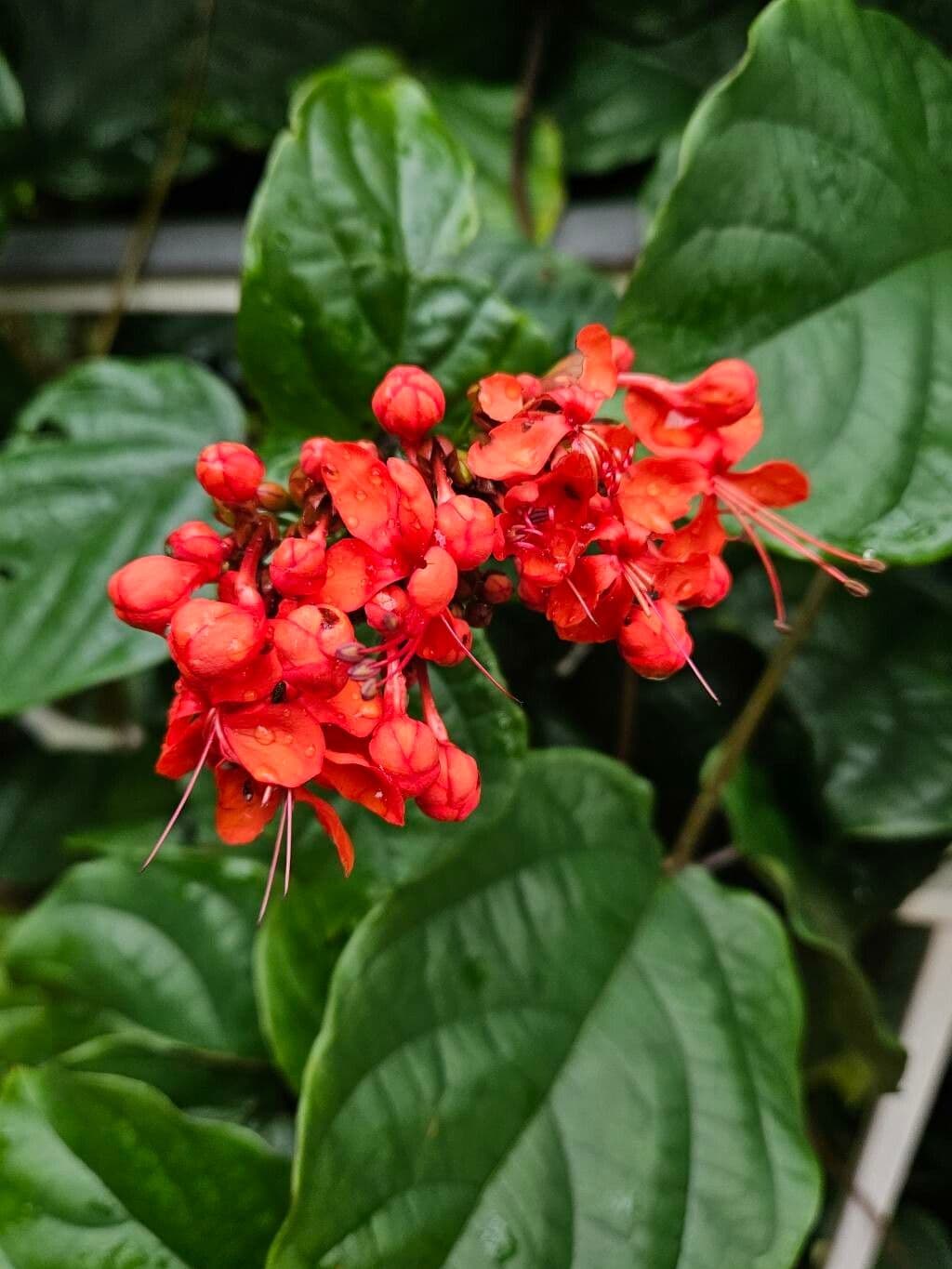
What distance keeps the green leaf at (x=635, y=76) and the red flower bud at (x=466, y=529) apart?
2.01 ft

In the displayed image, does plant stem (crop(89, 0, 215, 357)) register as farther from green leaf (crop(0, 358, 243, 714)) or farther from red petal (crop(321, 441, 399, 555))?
red petal (crop(321, 441, 399, 555))

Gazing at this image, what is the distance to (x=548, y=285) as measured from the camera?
2.43ft

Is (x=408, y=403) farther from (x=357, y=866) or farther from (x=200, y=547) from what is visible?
(x=357, y=866)

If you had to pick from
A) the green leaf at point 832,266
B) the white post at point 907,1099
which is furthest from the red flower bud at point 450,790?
the white post at point 907,1099

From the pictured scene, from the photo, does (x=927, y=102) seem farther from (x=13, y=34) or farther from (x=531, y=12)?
(x=13, y=34)

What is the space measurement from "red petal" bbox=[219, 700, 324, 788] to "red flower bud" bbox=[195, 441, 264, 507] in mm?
107

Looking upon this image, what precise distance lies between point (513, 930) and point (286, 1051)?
0.16 m

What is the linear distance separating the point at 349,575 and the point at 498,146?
65 cm

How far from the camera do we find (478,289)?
0.60 meters

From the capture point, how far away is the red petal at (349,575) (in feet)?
1.38

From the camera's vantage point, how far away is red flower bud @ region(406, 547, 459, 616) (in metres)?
0.40

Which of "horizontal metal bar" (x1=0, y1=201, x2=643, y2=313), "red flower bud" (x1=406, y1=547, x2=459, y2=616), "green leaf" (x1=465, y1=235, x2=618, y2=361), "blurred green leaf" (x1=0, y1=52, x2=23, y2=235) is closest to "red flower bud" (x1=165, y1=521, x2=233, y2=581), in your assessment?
"red flower bud" (x1=406, y1=547, x2=459, y2=616)

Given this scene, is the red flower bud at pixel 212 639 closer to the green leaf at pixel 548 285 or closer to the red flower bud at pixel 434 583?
the red flower bud at pixel 434 583

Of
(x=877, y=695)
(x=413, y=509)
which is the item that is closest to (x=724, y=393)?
(x=413, y=509)
